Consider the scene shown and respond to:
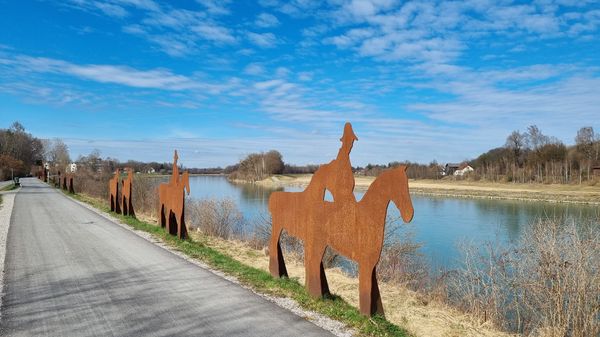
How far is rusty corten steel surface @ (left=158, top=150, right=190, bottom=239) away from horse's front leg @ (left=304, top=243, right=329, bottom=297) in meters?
6.25

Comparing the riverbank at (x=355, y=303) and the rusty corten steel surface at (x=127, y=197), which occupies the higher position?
the rusty corten steel surface at (x=127, y=197)

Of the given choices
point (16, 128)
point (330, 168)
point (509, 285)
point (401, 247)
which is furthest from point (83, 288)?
point (16, 128)

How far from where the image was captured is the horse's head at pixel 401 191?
5.02 m

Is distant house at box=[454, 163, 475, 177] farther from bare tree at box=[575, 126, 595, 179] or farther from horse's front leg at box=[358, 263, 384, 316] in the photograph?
horse's front leg at box=[358, 263, 384, 316]

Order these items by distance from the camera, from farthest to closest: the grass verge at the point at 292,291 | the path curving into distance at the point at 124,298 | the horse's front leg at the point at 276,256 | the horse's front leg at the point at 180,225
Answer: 1. the horse's front leg at the point at 180,225
2. the horse's front leg at the point at 276,256
3. the grass verge at the point at 292,291
4. the path curving into distance at the point at 124,298

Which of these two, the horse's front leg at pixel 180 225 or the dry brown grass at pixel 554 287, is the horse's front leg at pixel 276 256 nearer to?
the dry brown grass at pixel 554 287

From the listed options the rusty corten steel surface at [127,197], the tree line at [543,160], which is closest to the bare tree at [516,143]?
the tree line at [543,160]

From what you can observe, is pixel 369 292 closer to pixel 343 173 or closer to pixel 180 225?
pixel 343 173

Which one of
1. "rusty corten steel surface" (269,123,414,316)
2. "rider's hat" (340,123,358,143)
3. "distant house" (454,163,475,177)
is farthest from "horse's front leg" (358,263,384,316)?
"distant house" (454,163,475,177)

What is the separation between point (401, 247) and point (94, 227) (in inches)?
390

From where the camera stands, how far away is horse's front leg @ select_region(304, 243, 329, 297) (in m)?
6.70

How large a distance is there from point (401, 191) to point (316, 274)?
2253mm

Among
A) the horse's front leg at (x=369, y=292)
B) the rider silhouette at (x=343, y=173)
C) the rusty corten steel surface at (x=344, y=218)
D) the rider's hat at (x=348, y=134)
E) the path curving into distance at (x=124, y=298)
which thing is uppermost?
the rider's hat at (x=348, y=134)

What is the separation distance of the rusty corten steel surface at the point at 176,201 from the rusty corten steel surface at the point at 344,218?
212 inches
